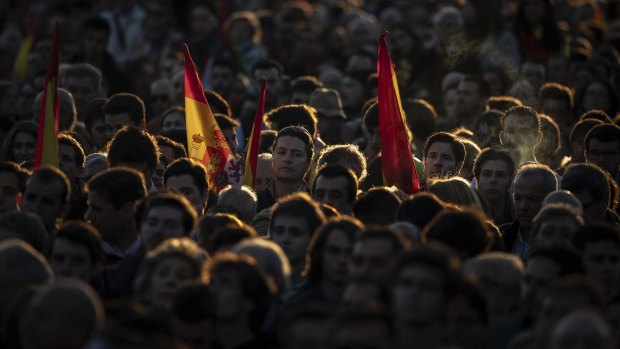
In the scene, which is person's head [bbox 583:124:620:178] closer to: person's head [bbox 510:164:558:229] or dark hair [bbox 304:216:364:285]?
person's head [bbox 510:164:558:229]

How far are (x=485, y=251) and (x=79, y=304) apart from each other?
2994mm

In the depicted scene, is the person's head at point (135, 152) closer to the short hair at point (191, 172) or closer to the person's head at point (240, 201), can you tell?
Result: the short hair at point (191, 172)

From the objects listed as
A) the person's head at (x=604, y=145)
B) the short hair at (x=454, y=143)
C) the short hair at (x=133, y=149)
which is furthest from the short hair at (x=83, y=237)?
the person's head at (x=604, y=145)

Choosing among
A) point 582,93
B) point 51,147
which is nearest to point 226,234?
point 51,147

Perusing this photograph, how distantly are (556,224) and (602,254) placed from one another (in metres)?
0.81

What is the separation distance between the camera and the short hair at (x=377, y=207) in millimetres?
11906

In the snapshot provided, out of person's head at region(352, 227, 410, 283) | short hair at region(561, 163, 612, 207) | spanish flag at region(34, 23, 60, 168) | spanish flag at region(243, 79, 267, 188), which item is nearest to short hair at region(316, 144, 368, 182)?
spanish flag at region(243, 79, 267, 188)

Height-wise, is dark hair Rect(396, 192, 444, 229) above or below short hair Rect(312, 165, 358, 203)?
below

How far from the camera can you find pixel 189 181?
12469 mm

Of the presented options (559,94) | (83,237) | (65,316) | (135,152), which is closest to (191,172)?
(135,152)

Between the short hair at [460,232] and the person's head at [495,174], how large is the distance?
3.16 m

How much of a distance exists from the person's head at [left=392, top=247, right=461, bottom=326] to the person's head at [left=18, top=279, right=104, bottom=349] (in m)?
1.49

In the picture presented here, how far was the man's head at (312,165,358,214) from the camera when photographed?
12.3m

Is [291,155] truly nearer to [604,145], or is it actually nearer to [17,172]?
[17,172]
